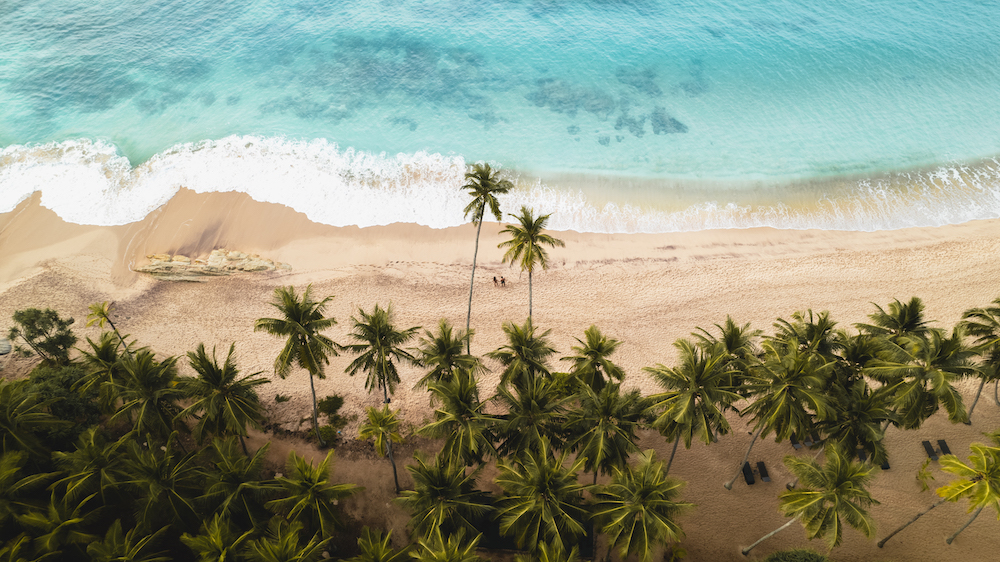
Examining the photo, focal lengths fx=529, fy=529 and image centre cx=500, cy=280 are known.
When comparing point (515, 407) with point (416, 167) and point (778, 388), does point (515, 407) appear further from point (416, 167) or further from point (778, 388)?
point (416, 167)

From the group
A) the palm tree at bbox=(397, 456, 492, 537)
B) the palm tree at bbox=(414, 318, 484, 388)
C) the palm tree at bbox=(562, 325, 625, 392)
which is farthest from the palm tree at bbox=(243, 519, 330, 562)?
the palm tree at bbox=(562, 325, 625, 392)

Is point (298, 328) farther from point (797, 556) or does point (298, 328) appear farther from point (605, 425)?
point (797, 556)

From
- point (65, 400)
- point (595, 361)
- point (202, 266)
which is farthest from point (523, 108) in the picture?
point (65, 400)

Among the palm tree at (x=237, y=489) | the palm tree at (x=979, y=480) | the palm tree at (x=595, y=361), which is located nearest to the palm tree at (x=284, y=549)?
the palm tree at (x=237, y=489)

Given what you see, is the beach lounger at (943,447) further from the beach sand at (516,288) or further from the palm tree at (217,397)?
the palm tree at (217,397)

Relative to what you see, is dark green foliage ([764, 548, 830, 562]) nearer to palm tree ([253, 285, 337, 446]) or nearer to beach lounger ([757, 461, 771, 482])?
beach lounger ([757, 461, 771, 482])
